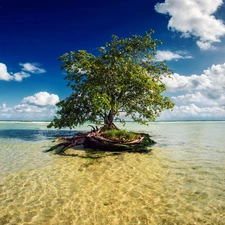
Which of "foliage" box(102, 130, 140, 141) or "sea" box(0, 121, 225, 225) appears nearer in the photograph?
"sea" box(0, 121, 225, 225)

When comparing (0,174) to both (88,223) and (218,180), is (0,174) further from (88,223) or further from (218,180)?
(218,180)

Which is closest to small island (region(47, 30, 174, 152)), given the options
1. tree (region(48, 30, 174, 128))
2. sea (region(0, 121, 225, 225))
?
tree (region(48, 30, 174, 128))

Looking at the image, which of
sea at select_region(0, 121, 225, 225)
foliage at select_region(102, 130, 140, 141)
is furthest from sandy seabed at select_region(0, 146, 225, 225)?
foliage at select_region(102, 130, 140, 141)

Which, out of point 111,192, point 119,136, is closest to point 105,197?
point 111,192

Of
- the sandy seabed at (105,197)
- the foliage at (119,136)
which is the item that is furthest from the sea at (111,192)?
the foliage at (119,136)

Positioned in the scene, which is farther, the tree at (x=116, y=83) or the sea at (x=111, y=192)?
the tree at (x=116, y=83)

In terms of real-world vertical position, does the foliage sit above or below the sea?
above

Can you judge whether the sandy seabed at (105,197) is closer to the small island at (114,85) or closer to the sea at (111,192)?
the sea at (111,192)

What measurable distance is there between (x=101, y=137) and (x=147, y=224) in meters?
13.1

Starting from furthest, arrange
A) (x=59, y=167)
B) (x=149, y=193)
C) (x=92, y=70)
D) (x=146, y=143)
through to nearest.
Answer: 1. (x=92, y=70)
2. (x=146, y=143)
3. (x=59, y=167)
4. (x=149, y=193)

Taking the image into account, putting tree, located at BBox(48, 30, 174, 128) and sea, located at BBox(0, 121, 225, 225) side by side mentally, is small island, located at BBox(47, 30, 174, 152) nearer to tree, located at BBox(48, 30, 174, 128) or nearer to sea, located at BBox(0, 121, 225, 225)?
tree, located at BBox(48, 30, 174, 128)

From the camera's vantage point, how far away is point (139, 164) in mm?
14078

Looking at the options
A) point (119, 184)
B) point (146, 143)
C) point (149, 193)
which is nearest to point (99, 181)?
point (119, 184)

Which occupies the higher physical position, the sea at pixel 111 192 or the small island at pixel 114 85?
the small island at pixel 114 85
